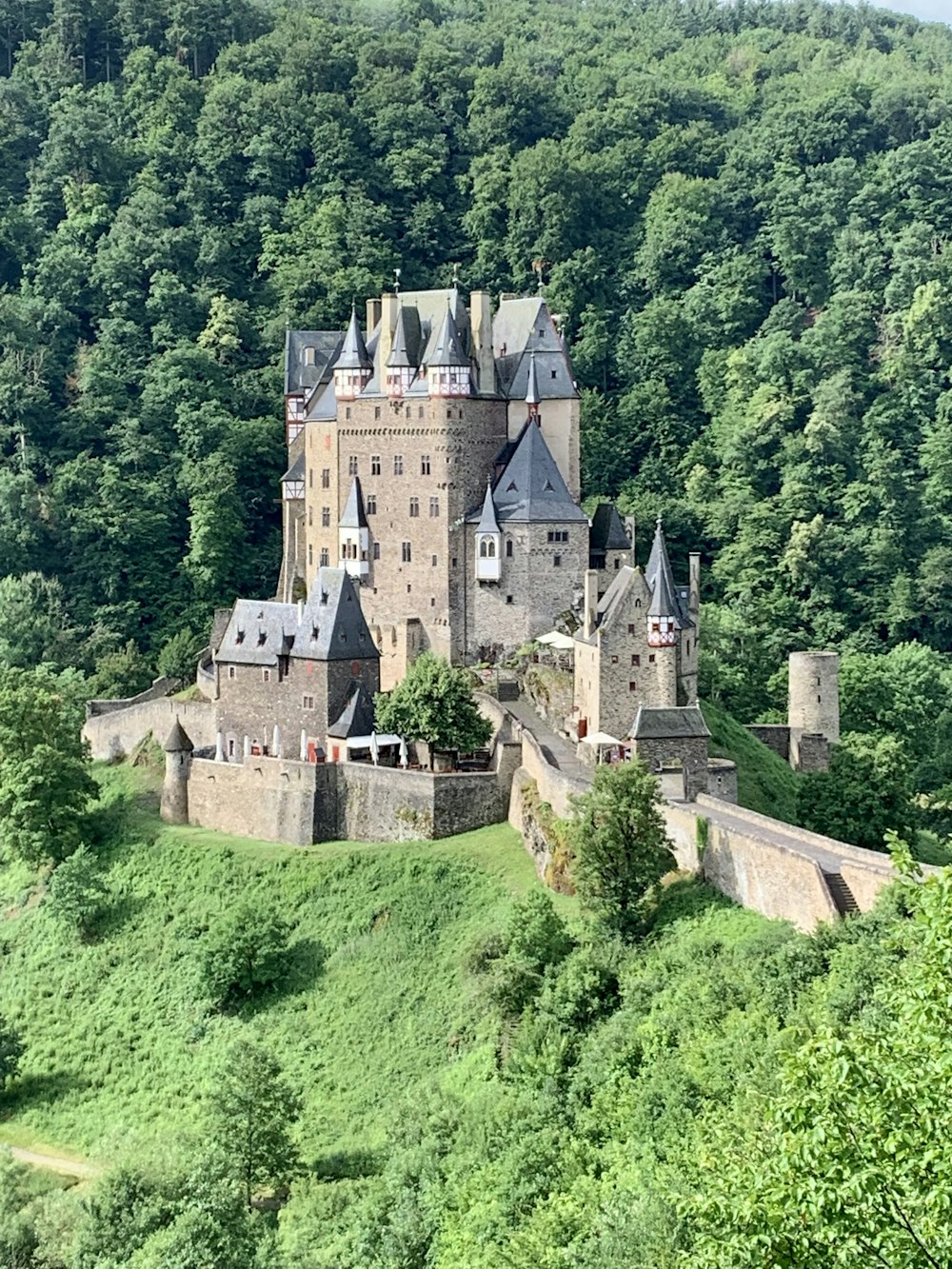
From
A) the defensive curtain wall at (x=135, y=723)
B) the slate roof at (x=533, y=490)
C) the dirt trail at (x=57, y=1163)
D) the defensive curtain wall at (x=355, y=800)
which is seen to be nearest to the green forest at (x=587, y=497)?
the dirt trail at (x=57, y=1163)

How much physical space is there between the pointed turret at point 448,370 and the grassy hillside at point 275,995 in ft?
51.4

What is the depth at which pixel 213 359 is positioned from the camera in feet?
307

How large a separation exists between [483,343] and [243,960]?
23295 millimetres

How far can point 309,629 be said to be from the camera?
201 feet

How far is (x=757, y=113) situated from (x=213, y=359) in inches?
1693

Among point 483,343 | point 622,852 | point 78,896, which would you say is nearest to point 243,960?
point 78,896

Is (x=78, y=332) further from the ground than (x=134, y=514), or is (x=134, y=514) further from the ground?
(x=78, y=332)

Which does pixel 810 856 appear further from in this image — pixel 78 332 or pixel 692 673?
pixel 78 332

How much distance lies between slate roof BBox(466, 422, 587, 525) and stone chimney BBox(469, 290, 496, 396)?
7.39 feet

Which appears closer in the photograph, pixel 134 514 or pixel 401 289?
pixel 134 514

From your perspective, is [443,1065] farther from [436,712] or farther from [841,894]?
[436,712]

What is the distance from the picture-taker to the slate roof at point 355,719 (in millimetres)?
60281

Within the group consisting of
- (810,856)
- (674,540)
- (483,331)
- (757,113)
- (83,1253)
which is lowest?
(83,1253)

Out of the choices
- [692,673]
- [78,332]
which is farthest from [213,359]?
[692,673]
